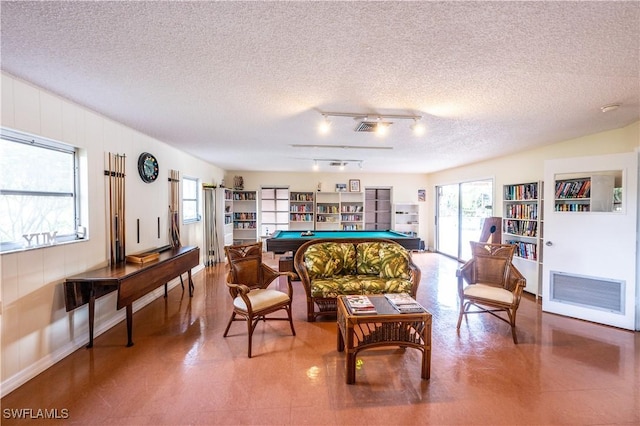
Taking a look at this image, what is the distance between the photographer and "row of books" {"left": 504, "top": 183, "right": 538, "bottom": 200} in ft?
14.6

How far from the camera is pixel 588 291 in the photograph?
11.1 feet

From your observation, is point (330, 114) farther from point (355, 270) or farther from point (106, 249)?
point (106, 249)

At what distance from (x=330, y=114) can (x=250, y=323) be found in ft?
7.30

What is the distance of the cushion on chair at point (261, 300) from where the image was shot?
9.10 ft

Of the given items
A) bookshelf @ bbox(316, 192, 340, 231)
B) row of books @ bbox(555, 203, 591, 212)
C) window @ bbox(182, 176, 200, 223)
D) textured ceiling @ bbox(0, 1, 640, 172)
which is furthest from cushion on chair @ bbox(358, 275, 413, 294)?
bookshelf @ bbox(316, 192, 340, 231)

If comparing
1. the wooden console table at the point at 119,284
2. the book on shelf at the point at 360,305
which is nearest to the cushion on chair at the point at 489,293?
the book on shelf at the point at 360,305

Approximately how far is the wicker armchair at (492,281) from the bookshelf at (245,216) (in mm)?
5791

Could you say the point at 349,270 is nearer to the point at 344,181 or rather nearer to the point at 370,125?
the point at 370,125

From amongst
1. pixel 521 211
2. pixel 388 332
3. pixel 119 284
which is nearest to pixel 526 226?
pixel 521 211

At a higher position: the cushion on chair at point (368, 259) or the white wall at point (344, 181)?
the white wall at point (344, 181)

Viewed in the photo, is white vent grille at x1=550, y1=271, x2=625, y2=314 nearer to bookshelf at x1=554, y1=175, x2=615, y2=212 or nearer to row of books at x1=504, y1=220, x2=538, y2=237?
bookshelf at x1=554, y1=175, x2=615, y2=212

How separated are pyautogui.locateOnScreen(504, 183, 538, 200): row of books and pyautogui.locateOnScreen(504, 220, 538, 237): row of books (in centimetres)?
40

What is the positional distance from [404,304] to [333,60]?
2.04 meters

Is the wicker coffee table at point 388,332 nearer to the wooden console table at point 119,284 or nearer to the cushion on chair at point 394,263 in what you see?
the cushion on chair at point 394,263
